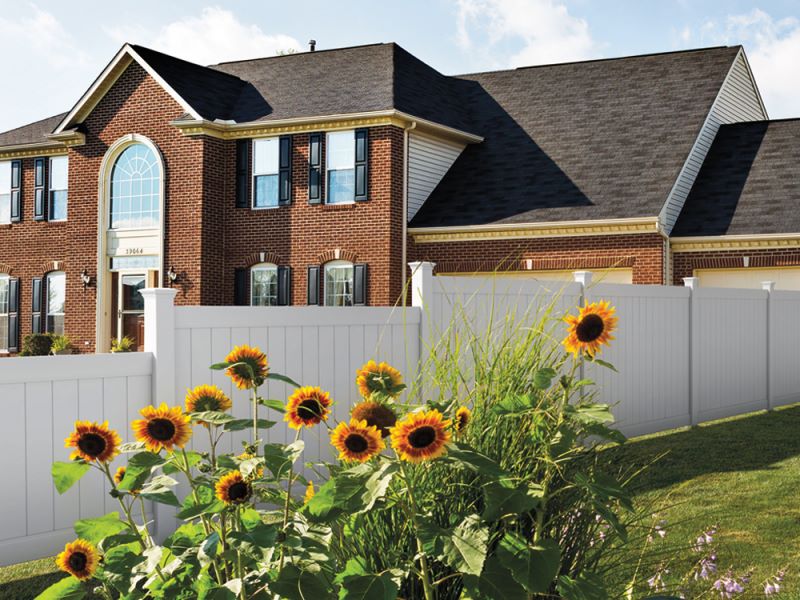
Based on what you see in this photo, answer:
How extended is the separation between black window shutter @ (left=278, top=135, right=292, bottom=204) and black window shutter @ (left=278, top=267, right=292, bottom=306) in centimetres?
153

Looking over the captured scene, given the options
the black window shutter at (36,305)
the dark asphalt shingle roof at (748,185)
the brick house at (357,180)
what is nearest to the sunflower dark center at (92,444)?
the brick house at (357,180)

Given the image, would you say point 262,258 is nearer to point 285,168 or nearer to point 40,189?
point 285,168

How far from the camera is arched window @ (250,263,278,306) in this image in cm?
2295

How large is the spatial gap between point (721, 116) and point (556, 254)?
19.7 feet

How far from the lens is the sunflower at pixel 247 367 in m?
3.78

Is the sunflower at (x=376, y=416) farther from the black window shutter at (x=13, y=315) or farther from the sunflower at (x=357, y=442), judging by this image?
the black window shutter at (x=13, y=315)

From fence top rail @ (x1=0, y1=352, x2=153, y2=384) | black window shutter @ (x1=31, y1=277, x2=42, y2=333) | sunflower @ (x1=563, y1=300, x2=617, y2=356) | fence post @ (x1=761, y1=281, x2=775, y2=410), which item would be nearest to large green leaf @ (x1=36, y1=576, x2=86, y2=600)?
sunflower @ (x1=563, y1=300, x2=617, y2=356)

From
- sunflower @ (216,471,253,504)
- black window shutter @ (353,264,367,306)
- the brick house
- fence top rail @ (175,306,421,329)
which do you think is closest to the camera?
sunflower @ (216,471,253,504)

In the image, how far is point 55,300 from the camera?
84.0 feet

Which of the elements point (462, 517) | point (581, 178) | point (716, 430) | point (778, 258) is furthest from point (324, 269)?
point (462, 517)

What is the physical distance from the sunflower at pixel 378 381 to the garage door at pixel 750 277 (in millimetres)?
16765

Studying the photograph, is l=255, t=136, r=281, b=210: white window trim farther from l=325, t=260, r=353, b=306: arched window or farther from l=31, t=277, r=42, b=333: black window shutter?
l=31, t=277, r=42, b=333: black window shutter

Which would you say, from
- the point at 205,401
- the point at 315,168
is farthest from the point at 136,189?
the point at 205,401

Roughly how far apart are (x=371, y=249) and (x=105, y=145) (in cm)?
753
